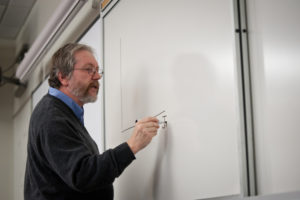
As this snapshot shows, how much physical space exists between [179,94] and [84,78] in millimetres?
390

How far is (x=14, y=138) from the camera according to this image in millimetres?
4738

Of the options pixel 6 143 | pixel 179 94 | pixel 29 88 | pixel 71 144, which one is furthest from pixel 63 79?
pixel 6 143

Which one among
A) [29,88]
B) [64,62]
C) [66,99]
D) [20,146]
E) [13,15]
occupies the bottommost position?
[20,146]

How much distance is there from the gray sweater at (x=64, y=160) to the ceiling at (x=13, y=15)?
109 inches

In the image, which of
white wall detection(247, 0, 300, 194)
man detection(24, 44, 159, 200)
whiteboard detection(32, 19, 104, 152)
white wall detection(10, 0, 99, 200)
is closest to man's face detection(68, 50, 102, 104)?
man detection(24, 44, 159, 200)

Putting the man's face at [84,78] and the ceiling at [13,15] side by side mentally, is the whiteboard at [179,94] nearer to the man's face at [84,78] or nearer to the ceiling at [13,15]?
the man's face at [84,78]

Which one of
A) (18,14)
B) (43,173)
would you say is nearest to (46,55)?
(18,14)

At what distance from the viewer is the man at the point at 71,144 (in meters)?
1.15

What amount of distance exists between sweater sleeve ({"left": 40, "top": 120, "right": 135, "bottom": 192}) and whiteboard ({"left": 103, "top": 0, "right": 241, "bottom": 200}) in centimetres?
19

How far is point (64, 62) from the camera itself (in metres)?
1.47

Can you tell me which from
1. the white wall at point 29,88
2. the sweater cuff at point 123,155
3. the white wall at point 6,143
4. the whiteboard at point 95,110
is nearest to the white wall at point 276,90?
the sweater cuff at point 123,155

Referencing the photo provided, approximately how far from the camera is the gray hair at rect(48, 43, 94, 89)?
1461mm

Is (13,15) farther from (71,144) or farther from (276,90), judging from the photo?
(276,90)

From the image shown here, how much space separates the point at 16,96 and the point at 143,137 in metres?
3.72
